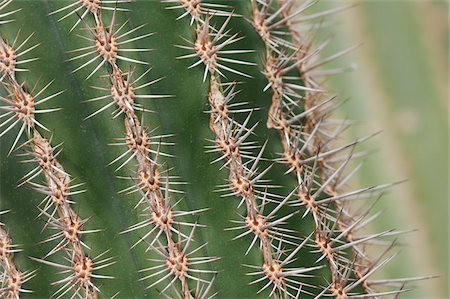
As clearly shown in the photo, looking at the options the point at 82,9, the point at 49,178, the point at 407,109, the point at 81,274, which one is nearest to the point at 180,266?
the point at 81,274

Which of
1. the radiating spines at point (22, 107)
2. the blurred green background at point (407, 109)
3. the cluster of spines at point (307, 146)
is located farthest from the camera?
the blurred green background at point (407, 109)

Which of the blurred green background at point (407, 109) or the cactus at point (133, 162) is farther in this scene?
the blurred green background at point (407, 109)

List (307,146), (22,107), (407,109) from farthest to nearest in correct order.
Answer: (407,109) → (307,146) → (22,107)

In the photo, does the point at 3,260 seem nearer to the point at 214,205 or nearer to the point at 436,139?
the point at 214,205

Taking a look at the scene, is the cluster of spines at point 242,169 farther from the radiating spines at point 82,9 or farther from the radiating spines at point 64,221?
the radiating spines at point 64,221

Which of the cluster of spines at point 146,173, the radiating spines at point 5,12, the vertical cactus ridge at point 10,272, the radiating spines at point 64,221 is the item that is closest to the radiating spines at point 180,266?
the cluster of spines at point 146,173

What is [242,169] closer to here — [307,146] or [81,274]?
[307,146]

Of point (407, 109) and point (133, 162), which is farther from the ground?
point (133, 162)
